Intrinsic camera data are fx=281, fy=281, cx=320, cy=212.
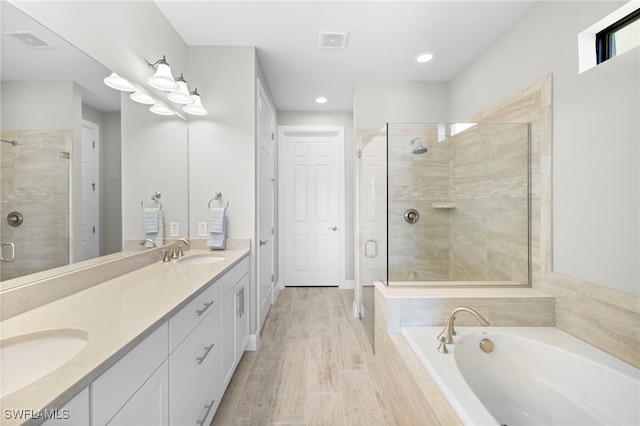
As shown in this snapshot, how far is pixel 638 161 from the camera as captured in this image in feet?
4.16

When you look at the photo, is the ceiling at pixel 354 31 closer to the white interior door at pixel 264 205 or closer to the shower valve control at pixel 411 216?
the white interior door at pixel 264 205

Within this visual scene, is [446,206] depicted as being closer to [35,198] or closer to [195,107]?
[195,107]

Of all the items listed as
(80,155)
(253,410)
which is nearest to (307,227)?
(253,410)

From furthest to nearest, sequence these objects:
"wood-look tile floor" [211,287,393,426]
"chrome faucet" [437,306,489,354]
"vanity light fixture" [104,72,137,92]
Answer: "wood-look tile floor" [211,287,393,426]
"vanity light fixture" [104,72,137,92]
"chrome faucet" [437,306,489,354]

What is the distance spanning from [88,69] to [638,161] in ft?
8.67

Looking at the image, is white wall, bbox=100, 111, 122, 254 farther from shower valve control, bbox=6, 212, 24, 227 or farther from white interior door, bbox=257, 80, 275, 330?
white interior door, bbox=257, 80, 275, 330

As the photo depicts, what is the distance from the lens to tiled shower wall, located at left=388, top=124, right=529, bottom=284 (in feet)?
6.67

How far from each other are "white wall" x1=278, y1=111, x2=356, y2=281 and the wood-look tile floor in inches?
46.5

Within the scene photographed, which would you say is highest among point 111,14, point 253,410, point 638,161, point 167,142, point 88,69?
point 111,14

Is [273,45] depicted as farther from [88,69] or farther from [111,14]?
[88,69]

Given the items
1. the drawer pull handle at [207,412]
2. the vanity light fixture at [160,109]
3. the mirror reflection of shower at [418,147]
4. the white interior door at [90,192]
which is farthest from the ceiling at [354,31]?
the drawer pull handle at [207,412]

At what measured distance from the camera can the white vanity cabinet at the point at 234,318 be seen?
1746 mm

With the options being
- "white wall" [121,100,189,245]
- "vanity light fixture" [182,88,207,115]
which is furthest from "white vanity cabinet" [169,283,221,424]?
"vanity light fixture" [182,88,207,115]

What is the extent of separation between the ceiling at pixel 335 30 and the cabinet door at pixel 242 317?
1.44m
